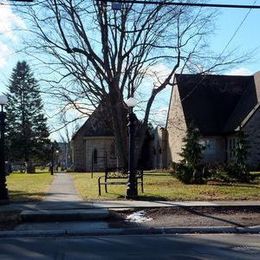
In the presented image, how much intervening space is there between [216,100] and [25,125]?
40.3 metres

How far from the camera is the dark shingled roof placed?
44188 millimetres

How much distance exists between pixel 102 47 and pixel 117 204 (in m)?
22.4

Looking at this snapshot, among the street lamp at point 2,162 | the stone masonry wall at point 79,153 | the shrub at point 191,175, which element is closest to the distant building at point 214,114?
the stone masonry wall at point 79,153

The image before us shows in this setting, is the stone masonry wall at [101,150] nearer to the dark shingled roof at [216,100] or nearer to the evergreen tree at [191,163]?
the dark shingled roof at [216,100]

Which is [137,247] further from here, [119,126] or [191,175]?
[119,126]

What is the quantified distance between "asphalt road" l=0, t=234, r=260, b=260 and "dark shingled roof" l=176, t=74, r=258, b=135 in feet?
101

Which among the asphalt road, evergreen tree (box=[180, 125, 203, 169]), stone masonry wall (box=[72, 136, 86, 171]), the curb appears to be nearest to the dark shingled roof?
evergreen tree (box=[180, 125, 203, 169])

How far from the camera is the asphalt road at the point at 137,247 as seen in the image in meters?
10.2

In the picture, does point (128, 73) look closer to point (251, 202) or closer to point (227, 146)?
point (227, 146)

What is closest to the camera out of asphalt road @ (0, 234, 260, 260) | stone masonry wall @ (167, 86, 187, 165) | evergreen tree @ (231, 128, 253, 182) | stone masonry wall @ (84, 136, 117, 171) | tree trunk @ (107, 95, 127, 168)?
asphalt road @ (0, 234, 260, 260)

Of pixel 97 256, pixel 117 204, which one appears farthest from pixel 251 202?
pixel 97 256

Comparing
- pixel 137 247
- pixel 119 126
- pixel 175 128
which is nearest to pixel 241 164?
pixel 119 126

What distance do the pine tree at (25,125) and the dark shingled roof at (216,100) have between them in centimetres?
3545

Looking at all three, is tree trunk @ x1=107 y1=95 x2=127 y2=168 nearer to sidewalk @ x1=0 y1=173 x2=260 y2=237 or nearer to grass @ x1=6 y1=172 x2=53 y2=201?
grass @ x1=6 y1=172 x2=53 y2=201
